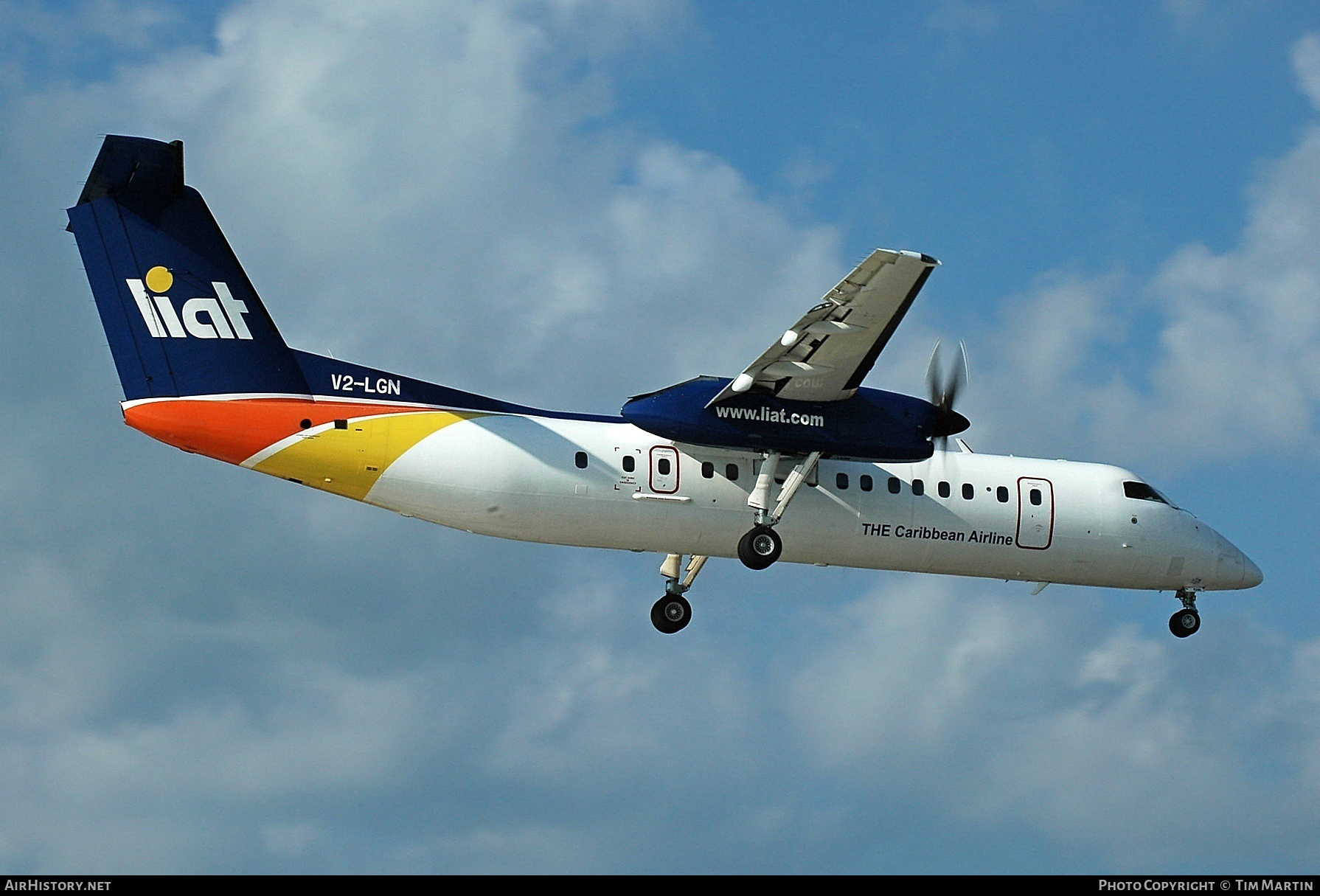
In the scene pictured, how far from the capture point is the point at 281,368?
24406 mm

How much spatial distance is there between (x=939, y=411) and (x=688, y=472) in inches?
167

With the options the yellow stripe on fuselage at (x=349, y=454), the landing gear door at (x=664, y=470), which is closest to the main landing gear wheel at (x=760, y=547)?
the landing gear door at (x=664, y=470)

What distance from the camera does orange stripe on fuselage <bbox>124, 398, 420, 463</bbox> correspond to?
23672 millimetres

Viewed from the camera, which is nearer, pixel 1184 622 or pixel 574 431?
pixel 574 431

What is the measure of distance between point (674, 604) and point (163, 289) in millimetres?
10594

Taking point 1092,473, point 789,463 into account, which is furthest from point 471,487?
point 1092,473

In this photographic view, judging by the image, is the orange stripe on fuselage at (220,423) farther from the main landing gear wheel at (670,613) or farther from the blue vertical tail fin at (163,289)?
the main landing gear wheel at (670,613)

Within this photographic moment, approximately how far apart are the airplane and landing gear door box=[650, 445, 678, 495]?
0.09ft

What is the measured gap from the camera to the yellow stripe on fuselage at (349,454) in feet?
78.8

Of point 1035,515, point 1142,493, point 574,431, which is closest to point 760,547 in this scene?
point 574,431

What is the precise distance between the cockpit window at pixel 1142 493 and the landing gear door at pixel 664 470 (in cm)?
886

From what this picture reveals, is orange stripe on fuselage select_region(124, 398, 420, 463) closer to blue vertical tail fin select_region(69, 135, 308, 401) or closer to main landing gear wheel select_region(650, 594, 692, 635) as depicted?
blue vertical tail fin select_region(69, 135, 308, 401)

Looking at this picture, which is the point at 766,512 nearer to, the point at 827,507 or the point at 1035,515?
the point at 827,507

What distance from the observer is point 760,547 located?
25797mm
